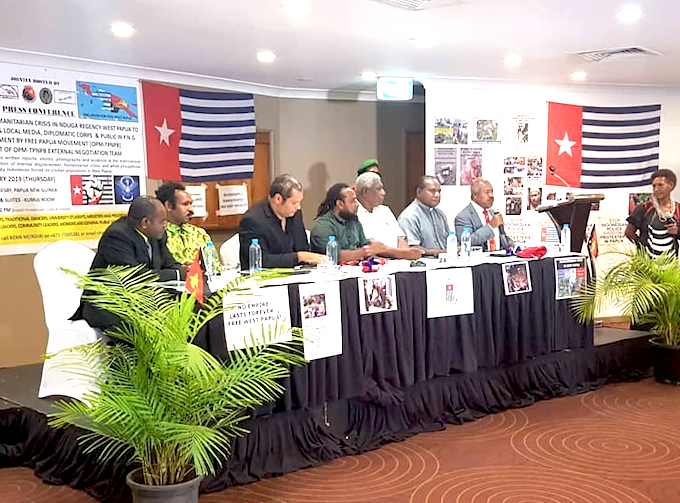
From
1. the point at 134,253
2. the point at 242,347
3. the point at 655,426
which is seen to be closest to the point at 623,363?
the point at 655,426

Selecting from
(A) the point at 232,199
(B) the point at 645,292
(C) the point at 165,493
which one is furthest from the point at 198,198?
(C) the point at 165,493

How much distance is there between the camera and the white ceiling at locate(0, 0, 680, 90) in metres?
3.95

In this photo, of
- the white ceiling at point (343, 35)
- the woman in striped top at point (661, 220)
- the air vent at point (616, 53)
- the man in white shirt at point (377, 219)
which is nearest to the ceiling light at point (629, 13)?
the white ceiling at point (343, 35)

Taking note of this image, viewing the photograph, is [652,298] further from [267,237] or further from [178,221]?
[178,221]

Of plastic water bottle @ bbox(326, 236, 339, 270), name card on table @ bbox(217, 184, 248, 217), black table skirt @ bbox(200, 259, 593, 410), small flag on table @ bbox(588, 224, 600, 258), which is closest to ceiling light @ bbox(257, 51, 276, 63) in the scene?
name card on table @ bbox(217, 184, 248, 217)

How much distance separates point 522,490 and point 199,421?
1.51 m

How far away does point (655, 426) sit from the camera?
3963 mm

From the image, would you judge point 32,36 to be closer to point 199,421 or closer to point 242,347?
point 242,347

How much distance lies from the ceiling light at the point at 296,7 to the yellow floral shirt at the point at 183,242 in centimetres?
150

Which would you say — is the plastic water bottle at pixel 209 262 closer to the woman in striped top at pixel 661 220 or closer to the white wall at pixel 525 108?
the white wall at pixel 525 108

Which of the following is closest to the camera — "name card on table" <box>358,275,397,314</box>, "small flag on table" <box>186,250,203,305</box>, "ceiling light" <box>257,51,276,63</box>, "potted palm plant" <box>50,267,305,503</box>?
"potted palm plant" <box>50,267,305,503</box>

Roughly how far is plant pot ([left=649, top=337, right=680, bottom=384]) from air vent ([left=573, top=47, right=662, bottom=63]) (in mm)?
2144

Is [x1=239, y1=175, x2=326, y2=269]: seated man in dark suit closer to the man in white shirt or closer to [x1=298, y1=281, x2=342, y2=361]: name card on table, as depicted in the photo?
[x1=298, y1=281, x2=342, y2=361]: name card on table

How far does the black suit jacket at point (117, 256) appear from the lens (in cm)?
349
